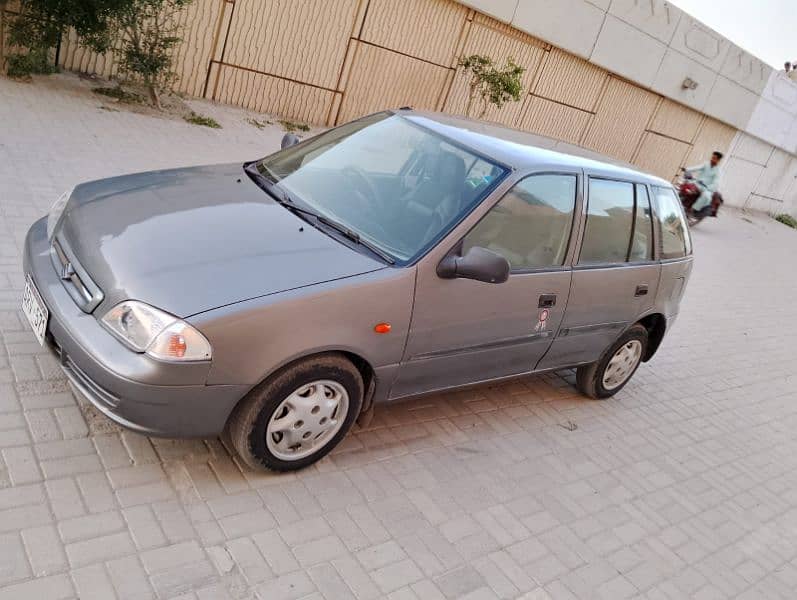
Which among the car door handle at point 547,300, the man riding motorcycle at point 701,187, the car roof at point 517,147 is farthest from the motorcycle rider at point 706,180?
the car door handle at point 547,300

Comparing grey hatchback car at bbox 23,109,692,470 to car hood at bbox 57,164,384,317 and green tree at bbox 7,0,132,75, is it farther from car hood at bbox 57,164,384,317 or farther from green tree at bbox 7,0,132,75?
green tree at bbox 7,0,132,75

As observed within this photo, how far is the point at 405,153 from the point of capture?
4203mm

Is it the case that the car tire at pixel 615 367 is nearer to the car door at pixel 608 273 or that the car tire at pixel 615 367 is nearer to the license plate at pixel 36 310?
the car door at pixel 608 273

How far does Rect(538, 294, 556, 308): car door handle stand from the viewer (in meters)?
4.19

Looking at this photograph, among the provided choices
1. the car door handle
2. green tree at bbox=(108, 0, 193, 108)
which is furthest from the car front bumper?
green tree at bbox=(108, 0, 193, 108)

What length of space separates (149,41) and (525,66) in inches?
337

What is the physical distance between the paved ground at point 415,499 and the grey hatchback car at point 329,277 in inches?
13.1

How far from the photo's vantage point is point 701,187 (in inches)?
607

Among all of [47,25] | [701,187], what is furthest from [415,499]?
[701,187]

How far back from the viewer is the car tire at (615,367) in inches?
210

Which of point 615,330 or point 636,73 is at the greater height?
point 636,73

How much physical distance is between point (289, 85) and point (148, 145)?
163 inches

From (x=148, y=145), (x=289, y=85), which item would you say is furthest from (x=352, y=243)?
(x=289, y=85)

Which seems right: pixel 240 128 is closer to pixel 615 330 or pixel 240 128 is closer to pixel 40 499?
pixel 615 330
